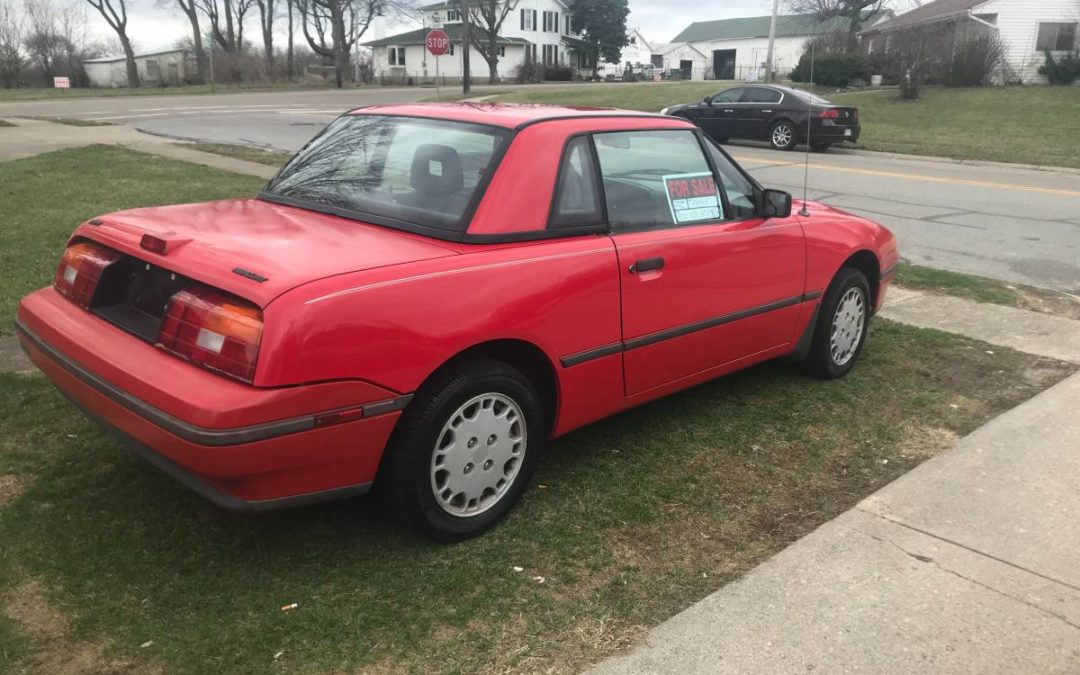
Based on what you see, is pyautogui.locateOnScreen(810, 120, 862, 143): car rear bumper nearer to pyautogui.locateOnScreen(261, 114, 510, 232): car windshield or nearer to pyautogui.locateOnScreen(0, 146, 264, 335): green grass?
pyautogui.locateOnScreen(0, 146, 264, 335): green grass

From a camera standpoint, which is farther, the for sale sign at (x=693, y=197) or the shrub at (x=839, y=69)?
the shrub at (x=839, y=69)

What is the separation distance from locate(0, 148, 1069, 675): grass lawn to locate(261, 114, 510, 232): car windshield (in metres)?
1.19

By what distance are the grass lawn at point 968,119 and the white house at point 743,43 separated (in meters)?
37.7

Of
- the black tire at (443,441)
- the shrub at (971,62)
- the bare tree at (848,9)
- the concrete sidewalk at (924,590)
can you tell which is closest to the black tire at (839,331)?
the concrete sidewalk at (924,590)

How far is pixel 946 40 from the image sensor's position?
32.1 m

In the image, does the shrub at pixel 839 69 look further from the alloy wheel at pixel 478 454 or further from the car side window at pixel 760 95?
the alloy wheel at pixel 478 454

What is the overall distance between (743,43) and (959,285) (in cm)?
7791

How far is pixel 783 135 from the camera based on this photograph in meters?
19.7

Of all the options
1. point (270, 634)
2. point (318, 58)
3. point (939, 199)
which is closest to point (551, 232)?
point (270, 634)

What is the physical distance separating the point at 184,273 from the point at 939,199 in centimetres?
1221

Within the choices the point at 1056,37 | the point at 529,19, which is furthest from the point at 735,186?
the point at 529,19

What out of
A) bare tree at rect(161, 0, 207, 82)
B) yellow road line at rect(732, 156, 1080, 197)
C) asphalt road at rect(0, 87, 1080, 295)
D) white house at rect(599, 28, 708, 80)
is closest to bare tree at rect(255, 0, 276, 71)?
bare tree at rect(161, 0, 207, 82)

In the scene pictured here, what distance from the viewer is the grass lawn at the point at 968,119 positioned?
792 inches

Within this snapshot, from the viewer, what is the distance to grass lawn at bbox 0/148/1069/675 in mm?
2625
